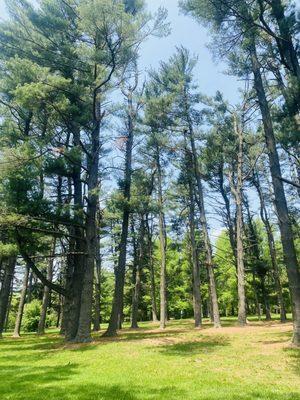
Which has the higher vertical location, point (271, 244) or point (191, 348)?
point (271, 244)

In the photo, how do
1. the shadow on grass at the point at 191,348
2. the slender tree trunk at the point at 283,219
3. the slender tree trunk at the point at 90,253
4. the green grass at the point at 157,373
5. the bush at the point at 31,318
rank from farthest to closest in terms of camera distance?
the bush at the point at 31,318, the slender tree trunk at the point at 90,253, the slender tree trunk at the point at 283,219, the shadow on grass at the point at 191,348, the green grass at the point at 157,373

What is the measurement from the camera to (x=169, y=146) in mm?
21469

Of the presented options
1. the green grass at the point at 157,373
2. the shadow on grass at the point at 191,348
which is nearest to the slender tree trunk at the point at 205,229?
the shadow on grass at the point at 191,348

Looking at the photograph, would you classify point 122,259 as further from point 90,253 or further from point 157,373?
point 157,373

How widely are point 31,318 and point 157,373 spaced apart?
2526cm

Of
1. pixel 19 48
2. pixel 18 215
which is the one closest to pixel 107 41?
pixel 19 48

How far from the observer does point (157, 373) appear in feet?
22.3

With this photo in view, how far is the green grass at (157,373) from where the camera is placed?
535cm

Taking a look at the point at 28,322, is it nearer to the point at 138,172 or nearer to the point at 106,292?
the point at 106,292

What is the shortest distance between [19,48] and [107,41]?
3925 millimetres

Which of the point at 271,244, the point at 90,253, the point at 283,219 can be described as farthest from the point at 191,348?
the point at 271,244

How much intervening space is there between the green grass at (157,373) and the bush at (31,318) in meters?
19.8

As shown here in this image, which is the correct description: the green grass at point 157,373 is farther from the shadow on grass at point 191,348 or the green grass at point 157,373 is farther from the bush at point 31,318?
the bush at point 31,318

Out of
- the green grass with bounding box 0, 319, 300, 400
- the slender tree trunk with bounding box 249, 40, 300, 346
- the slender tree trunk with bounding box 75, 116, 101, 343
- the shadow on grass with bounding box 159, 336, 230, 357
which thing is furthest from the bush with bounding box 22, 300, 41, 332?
the slender tree trunk with bounding box 249, 40, 300, 346
